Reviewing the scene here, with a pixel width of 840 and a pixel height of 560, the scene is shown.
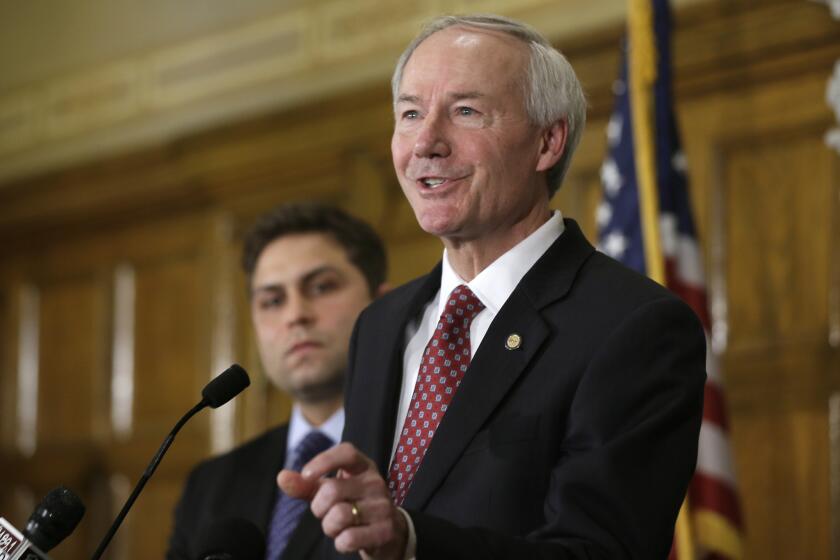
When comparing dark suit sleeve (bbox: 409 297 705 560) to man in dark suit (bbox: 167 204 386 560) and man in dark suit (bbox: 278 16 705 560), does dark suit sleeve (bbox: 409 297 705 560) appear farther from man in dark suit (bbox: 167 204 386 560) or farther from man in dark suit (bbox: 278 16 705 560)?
man in dark suit (bbox: 167 204 386 560)

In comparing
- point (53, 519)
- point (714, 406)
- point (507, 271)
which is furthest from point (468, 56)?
point (714, 406)

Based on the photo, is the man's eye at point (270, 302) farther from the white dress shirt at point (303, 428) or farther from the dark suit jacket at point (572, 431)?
the dark suit jacket at point (572, 431)

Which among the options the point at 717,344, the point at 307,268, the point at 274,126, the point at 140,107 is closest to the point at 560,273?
the point at 307,268

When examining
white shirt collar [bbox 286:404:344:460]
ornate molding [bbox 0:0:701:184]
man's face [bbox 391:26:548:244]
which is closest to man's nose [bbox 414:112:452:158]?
man's face [bbox 391:26:548:244]

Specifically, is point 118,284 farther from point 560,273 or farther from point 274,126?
point 560,273

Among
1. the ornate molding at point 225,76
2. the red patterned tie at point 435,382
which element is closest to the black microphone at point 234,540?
the red patterned tie at point 435,382

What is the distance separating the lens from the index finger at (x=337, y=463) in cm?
178

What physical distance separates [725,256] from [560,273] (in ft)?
11.0

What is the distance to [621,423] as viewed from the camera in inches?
83.3

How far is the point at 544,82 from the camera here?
2422mm

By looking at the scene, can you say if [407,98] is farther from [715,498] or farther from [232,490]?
[715,498]

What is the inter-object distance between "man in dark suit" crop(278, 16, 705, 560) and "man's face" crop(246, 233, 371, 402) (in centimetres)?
145

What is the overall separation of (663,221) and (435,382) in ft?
8.67

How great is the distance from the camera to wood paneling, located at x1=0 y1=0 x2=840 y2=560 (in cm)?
537
